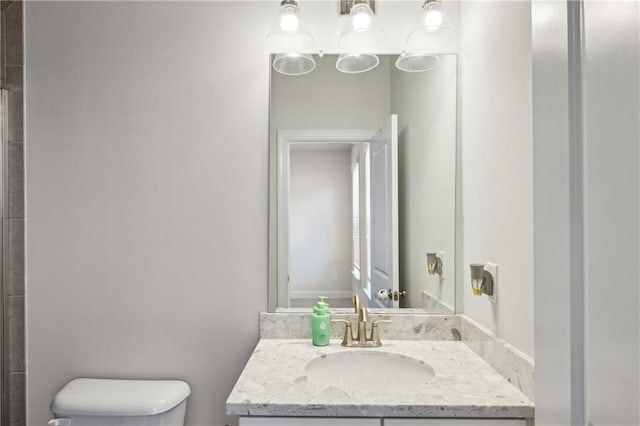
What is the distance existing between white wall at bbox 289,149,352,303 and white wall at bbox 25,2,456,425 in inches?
4.9

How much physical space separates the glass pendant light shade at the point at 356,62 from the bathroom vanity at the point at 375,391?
102 centimetres

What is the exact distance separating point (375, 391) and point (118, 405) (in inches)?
35.3

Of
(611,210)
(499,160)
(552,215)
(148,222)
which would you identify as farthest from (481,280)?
(148,222)

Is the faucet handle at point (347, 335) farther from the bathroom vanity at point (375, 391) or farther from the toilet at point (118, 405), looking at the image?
the toilet at point (118, 405)

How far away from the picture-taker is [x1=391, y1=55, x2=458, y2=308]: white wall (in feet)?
5.38

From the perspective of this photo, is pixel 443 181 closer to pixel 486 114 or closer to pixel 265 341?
pixel 486 114

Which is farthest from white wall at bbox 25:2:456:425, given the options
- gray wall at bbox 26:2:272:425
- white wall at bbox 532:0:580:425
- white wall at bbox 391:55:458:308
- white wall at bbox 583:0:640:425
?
white wall at bbox 583:0:640:425

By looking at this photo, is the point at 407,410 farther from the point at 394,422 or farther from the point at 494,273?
the point at 494,273

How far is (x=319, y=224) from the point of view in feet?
5.51

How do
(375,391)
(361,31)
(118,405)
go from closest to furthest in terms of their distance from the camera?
1. (375,391)
2. (118,405)
3. (361,31)

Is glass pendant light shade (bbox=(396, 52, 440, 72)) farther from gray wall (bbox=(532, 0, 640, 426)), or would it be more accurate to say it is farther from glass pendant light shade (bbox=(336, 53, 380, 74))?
gray wall (bbox=(532, 0, 640, 426))

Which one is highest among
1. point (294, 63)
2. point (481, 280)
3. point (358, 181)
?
point (294, 63)

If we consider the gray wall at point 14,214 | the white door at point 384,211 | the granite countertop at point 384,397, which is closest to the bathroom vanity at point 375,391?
the granite countertop at point 384,397

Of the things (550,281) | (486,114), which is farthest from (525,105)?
(550,281)
